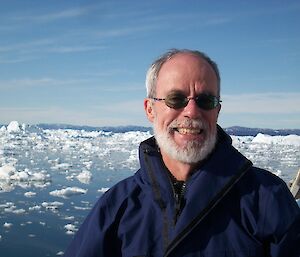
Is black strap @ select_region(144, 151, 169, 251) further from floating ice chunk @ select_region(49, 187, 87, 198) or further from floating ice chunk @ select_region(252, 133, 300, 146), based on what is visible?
floating ice chunk @ select_region(252, 133, 300, 146)

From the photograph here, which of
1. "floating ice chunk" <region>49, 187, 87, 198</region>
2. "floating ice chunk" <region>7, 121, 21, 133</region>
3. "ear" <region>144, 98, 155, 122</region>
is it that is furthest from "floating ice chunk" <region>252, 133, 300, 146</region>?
"ear" <region>144, 98, 155, 122</region>

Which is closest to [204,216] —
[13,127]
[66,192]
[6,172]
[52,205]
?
[52,205]

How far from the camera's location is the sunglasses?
5.24 feet

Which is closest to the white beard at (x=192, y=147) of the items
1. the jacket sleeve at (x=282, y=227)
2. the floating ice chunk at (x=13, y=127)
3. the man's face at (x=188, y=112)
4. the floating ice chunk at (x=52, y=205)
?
the man's face at (x=188, y=112)

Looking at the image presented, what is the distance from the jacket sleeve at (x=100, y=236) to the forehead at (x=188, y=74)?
57cm

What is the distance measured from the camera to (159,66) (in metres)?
1.69

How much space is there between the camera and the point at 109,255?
5.38 ft

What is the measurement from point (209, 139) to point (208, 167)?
0.41ft

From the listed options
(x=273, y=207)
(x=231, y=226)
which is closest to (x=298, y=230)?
(x=273, y=207)

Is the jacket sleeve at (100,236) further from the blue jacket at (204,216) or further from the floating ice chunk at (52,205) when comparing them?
the floating ice chunk at (52,205)

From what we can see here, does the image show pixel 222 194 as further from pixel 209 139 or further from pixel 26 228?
pixel 26 228

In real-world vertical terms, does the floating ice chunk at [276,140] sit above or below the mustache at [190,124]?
below

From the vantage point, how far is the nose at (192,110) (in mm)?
1593

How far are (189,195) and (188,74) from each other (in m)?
0.47
